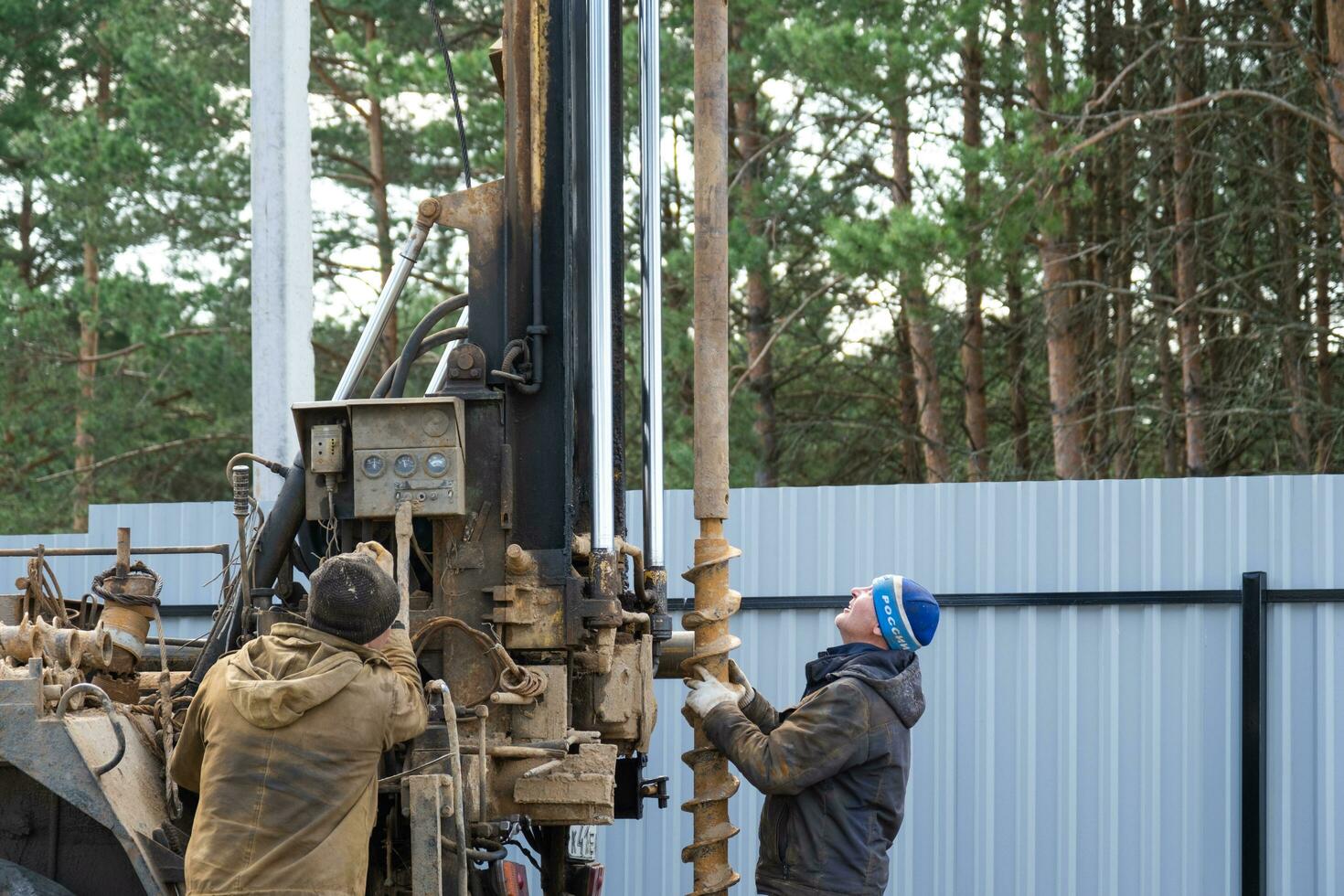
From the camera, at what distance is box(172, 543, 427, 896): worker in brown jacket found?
4.05m

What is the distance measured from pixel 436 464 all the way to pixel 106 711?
1156 mm

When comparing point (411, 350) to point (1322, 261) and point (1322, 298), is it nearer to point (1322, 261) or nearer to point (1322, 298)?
point (1322, 261)

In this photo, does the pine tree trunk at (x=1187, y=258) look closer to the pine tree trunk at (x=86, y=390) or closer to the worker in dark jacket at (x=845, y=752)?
the worker in dark jacket at (x=845, y=752)

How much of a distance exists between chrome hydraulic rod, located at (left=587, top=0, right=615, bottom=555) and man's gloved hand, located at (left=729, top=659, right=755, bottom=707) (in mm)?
816

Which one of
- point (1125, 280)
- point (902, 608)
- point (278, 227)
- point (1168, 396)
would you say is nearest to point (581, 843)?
point (902, 608)

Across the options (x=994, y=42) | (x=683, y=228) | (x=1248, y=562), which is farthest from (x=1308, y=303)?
(x=1248, y=562)

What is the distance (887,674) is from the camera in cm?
521

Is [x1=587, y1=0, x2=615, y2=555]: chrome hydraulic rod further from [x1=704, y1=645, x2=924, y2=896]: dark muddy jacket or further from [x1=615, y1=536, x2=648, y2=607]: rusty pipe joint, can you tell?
[x1=704, y1=645, x2=924, y2=896]: dark muddy jacket

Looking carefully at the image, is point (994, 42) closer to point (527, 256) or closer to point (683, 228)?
A: point (683, 228)

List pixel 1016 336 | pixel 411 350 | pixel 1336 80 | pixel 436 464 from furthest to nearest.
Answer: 1. pixel 1016 336
2. pixel 1336 80
3. pixel 411 350
4. pixel 436 464

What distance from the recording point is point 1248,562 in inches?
298

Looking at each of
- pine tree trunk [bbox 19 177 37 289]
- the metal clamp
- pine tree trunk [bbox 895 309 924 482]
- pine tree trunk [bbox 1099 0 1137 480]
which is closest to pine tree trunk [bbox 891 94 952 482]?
pine tree trunk [bbox 895 309 924 482]

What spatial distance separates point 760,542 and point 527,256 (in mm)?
3391

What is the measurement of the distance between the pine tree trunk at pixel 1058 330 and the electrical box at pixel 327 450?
1150 cm
